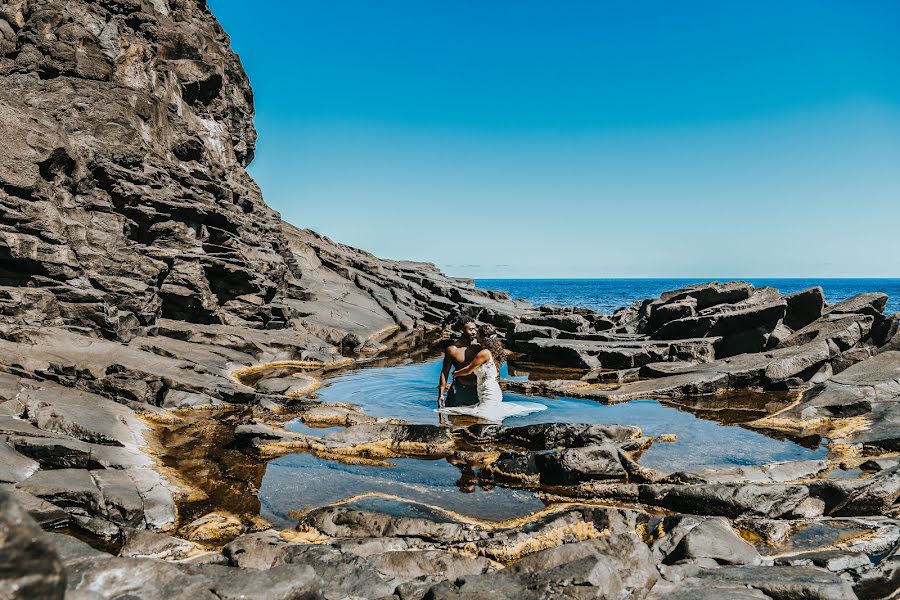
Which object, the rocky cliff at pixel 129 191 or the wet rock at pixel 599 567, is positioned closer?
the wet rock at pixel 599 567

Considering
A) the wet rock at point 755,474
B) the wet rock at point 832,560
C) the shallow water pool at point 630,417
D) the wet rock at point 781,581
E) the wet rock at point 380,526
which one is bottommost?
the shallow water pool at point 630,417

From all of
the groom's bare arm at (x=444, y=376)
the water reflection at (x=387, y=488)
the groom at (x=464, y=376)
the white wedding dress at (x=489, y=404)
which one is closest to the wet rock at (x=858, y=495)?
the water reflection at (x=387, y=488)

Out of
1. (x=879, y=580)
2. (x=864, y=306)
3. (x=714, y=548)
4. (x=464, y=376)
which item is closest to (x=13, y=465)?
(x=714, y=548)

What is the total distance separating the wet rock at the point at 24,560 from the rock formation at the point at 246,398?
0.01 metres

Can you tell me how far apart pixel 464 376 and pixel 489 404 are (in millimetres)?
1174

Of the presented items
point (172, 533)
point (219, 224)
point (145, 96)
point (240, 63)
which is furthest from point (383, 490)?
point (240, 63)

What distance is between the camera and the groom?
17859 millimetres

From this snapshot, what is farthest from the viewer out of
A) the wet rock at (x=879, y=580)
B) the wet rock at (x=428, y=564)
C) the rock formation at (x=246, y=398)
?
the wet rock at (x=428, y=564)

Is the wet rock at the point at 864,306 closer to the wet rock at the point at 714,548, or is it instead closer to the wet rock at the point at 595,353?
the wet rock at the point at 595,353

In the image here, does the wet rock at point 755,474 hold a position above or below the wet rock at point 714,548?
below

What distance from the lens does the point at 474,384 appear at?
58.4ft

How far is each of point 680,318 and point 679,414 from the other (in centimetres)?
1414

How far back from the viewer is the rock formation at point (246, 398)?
6430 millimetres

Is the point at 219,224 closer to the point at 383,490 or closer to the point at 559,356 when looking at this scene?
the point at 559,356
